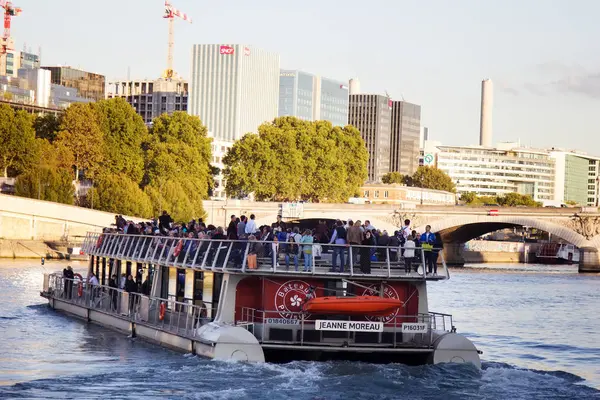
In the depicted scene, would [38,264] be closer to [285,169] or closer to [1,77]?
[285,169]

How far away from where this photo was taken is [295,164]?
13012 cm

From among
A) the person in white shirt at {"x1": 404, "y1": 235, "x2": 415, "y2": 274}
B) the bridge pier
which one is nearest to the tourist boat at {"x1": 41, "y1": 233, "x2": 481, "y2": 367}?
the person in white shirt at {"x1": 404, "y1": 235, "x2": 415, "y2": 274}

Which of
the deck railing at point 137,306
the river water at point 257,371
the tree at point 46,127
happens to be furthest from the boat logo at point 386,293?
the tree at point 46,127

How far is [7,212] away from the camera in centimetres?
9244

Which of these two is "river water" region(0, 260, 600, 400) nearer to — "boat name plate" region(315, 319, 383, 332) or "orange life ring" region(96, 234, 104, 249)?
"boat name plate" region(315, 319, 383, 332)

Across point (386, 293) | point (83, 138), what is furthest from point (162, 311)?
point (83, 138)

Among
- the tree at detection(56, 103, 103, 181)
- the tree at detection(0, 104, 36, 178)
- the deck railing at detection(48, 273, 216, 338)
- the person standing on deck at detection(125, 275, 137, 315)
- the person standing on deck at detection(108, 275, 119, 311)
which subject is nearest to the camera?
the deck railing at detection(48, 273, 216, 338)

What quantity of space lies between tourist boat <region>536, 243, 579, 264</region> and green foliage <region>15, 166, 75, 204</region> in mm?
68422

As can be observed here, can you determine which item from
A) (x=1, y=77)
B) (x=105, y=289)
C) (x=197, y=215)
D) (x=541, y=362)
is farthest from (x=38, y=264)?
(x=1, y=77)

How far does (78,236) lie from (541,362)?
60902mm

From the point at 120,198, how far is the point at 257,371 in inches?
2912

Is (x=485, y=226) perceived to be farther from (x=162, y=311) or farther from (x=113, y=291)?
(x=162, y=311)

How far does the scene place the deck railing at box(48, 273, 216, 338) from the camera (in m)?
32.3

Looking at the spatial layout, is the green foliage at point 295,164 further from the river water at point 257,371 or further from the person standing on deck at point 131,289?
the person standing on deck at point 131,289
